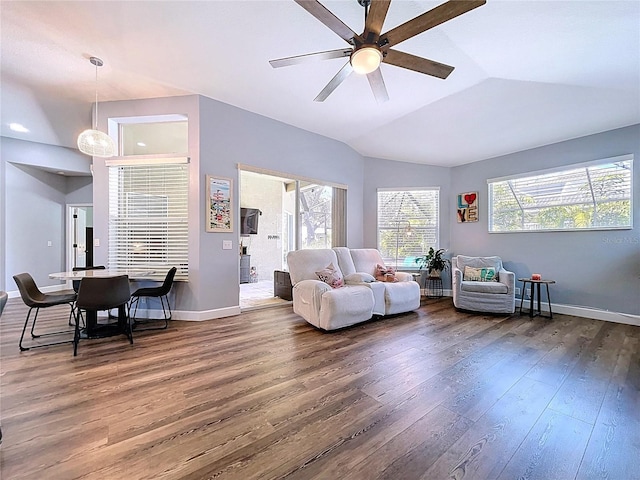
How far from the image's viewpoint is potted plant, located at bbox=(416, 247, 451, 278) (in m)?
5.34

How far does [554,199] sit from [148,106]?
655 cm

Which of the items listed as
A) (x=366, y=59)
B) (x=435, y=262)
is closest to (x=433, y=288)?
(x=435, y=262)

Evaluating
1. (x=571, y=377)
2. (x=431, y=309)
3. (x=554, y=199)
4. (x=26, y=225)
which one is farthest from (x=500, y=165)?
(x=26, y=225)

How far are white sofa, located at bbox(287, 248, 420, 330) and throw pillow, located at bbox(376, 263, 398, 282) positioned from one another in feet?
0.32

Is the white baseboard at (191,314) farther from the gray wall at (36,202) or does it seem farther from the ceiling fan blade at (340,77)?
the gray wall at (36,202)

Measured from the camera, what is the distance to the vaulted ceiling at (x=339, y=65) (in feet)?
7.51

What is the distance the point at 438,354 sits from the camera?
2674 millimetres

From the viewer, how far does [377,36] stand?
6.33ft

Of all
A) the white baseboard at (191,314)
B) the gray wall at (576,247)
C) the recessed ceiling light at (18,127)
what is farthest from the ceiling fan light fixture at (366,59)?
the recessed ceiling light at (18,127)

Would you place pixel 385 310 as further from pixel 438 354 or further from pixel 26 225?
pixel 26 225

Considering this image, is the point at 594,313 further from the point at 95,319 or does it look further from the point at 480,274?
the point at 95,319

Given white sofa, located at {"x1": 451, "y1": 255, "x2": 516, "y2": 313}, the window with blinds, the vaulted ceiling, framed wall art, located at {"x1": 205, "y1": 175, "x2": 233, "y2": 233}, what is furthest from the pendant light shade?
white sofa, located at {"x1": 451, "y1": 255, "x2": 516, "y2": 313}

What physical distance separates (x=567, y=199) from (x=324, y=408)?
16.5 ft

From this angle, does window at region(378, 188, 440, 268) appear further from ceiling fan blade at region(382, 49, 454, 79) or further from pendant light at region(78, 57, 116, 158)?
pendant light at region(78, 57, 116, 158)
